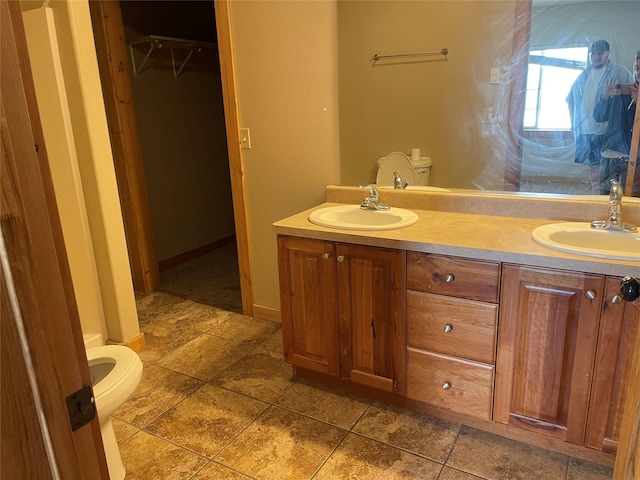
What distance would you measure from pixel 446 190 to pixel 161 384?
1.74 meters

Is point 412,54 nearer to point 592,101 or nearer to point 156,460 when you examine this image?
point 592,101

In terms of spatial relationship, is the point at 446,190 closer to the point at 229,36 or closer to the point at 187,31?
the point at 229,36

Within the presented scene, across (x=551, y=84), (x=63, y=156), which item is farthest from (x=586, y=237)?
(x=63, y=156)

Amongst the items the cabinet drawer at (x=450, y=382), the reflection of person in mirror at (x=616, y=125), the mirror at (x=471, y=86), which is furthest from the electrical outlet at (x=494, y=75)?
the cabinet drawer at (x=450, y=382)

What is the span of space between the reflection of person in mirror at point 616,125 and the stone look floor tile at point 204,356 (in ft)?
6.64

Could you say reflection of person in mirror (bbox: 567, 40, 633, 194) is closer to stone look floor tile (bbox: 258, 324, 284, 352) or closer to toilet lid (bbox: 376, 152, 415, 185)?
toilet lid (bbox: 376, 152, 415, 185)

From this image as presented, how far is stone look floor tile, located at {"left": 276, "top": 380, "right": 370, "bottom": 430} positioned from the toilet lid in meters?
1.10

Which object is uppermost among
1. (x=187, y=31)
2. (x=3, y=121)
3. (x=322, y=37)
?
(x=187, y=31)

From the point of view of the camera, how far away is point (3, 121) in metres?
0.53

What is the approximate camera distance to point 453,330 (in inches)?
72.4

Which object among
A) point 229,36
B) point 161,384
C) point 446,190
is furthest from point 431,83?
point 161,384

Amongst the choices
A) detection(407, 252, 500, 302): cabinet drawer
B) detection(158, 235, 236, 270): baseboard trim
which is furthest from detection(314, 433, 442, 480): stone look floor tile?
detection(158, 235, 236, 270): baseboard trim

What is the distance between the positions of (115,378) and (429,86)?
1.88m

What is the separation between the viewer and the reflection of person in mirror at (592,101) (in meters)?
1.88
